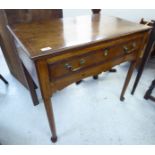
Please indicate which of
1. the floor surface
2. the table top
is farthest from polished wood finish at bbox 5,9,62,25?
the floor surface

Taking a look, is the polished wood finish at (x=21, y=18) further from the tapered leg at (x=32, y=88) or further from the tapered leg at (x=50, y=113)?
the tapered leg at (x=50, y=113)

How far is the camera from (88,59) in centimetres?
85

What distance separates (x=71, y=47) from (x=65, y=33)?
0.69ft

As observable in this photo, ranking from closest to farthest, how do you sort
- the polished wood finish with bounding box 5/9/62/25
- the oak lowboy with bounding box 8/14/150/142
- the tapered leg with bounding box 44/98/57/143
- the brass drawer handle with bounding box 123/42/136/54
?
the oak lowboy with bounding box 8/14/150/142
the tapered leg with bounding box 44/98/57/143
the brass drawer handle with bounding box 123/42/136/54
the polished wood finish with bounding box 5/9/62/25

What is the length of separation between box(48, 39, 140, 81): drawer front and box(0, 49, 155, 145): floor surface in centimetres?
62

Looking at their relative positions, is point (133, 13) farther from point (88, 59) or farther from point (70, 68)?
point (70, 68)

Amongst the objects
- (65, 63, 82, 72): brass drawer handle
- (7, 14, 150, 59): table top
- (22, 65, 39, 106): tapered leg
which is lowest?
(22, 65, 39, 106): tapered leg

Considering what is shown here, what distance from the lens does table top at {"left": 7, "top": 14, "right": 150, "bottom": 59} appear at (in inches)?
28.5

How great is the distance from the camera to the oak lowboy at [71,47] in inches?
28.1

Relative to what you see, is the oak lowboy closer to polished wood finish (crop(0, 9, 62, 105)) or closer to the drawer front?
the drawer front

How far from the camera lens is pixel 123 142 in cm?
114

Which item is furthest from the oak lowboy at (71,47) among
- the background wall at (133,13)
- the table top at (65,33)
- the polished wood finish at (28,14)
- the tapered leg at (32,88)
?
the background wall at (133,13)

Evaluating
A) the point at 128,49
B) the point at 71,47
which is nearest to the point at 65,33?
the point at 71,47

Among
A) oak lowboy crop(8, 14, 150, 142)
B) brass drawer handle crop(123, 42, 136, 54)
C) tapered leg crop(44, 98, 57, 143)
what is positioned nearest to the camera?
oak lowboy crop(8, 14, 150, 142)
